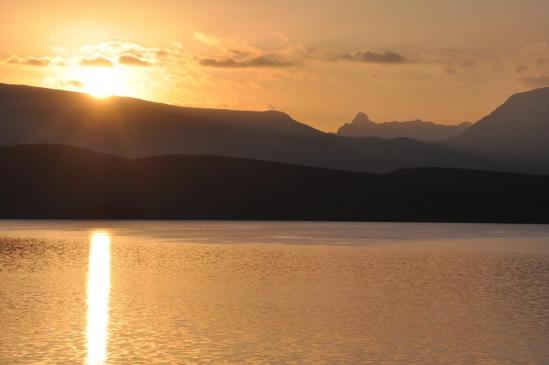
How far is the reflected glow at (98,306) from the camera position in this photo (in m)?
27.3

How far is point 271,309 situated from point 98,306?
7859 mm

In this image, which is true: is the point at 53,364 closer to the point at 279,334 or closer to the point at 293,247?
the point at 279,334

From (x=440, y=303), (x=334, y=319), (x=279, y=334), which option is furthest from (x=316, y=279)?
(x=279, y=334)

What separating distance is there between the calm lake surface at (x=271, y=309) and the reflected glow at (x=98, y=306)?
8 cm

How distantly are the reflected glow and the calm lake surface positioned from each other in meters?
0.08

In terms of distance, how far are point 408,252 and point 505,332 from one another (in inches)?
1801

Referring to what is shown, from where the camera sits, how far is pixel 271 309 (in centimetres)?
3750

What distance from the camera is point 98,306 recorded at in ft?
126

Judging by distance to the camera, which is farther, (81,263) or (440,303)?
(81,263)

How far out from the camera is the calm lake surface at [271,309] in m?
27.4

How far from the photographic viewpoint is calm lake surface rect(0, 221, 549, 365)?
27.4m

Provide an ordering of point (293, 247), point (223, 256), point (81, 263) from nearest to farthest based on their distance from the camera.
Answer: point (81, 263), point (223, 256), point (293, 247)

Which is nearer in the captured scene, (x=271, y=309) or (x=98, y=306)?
(x=271, y=309)

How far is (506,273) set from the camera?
55750mm
